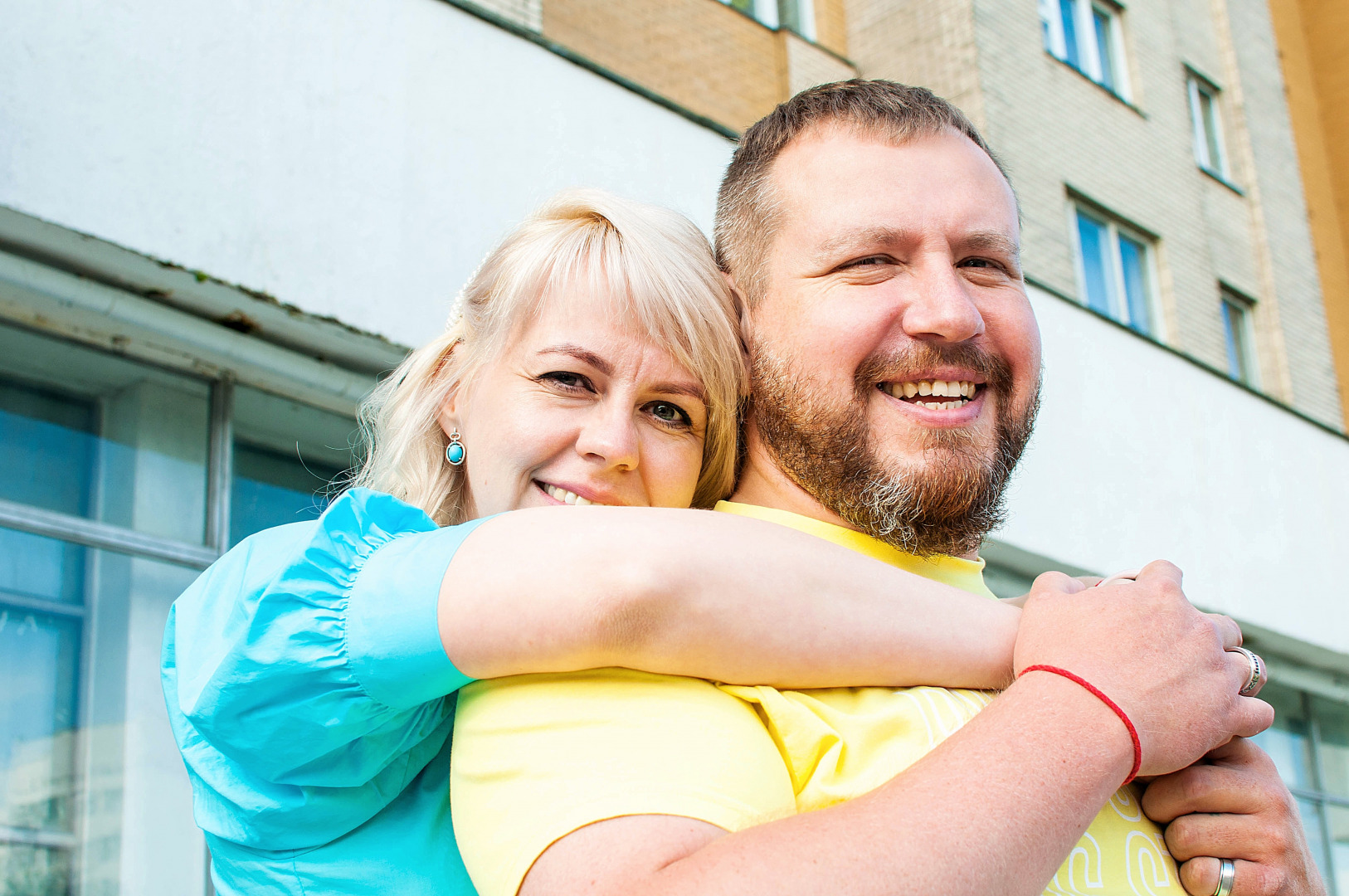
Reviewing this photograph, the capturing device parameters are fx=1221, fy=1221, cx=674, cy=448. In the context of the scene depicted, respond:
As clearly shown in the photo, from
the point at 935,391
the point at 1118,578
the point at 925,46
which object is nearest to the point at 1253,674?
the point at 1118,578

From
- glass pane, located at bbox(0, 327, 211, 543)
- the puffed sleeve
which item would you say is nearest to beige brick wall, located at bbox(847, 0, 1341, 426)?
glass pane, located at bbox(0, 327, 211, 543)

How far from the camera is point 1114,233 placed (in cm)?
1052

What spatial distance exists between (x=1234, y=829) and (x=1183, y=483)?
19.3ft

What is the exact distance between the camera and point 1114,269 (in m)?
10.4

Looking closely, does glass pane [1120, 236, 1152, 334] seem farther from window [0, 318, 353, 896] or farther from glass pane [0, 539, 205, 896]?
glass pane [0, 539, 205, 896]

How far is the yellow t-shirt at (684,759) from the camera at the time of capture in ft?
3.90

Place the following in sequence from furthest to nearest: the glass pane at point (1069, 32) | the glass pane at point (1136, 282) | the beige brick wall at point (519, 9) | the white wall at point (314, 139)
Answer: the glass pane at point (1069, 32) → the glass pane at point (1136, 282) → the beige brick wall at point (519, 9) → the white wall at point (314, 139)

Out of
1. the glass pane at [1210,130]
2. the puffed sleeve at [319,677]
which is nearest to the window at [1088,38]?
the glass pane at [1210,130]

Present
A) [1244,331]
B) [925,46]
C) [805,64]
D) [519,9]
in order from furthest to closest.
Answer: [1244,331] < [925,46] < [805,64] < [519,9]

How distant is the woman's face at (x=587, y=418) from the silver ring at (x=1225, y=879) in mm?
894

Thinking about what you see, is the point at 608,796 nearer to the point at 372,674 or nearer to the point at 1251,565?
the point at 372,674

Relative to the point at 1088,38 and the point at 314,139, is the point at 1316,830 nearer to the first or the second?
the point at 1088,38

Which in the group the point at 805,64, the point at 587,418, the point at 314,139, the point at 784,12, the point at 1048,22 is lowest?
the point at 587,418

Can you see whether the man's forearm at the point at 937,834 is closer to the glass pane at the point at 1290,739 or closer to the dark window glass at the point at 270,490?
the dark window glass at the point at 270,490
